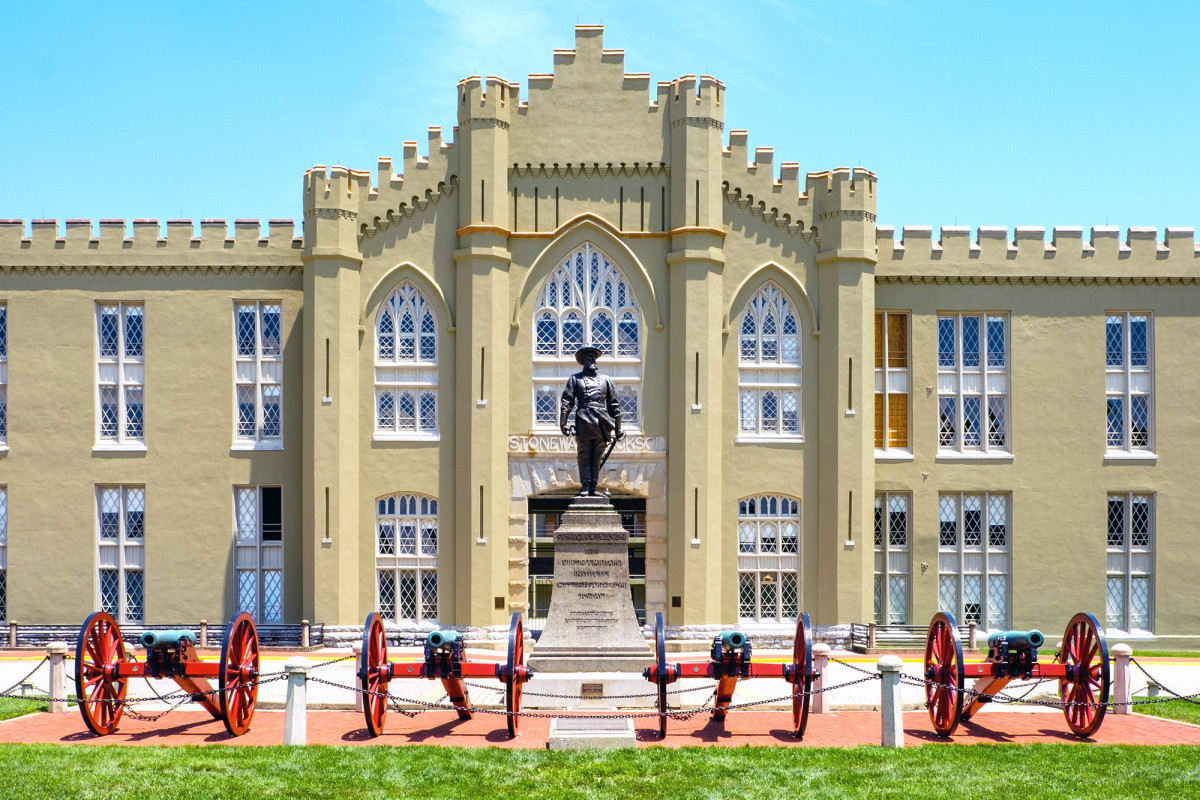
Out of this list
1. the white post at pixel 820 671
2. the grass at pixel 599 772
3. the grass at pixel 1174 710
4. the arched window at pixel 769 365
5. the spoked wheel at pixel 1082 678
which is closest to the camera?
the grass at pixel 599 772

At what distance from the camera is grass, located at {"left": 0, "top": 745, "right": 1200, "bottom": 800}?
11.3 meters

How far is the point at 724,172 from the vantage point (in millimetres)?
24469

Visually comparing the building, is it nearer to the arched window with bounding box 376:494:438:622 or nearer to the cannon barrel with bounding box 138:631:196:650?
the arched window with bounding box 376:494:438:622

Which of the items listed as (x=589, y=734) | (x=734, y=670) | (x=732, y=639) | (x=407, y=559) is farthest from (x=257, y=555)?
(x=732, y=639)

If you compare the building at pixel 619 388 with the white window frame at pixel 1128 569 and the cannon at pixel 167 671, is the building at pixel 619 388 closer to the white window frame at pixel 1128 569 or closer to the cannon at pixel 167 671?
the white window frame at pixel 1128 569

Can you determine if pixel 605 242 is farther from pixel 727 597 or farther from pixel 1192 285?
pixel 1192 285

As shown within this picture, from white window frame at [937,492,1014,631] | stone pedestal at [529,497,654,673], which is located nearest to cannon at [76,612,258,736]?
stone pedestal at [529,497,654,673]

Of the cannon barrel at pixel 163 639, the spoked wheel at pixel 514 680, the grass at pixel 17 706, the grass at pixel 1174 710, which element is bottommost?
the grass at pixel 1174 710

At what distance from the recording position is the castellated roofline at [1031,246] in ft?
81.5

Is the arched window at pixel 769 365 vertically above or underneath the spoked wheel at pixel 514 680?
above

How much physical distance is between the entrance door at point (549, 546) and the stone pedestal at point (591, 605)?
687 cm

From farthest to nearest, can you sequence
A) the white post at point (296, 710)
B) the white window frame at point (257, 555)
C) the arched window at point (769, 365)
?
1. the white window frame at point (257, 555)
2. the arched window at point (769, 365)
3. the white post at point (296, 710)

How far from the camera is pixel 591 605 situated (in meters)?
17.4

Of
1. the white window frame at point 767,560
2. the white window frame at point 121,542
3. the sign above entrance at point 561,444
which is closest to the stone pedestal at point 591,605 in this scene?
the sign above entrance at point 561,444
